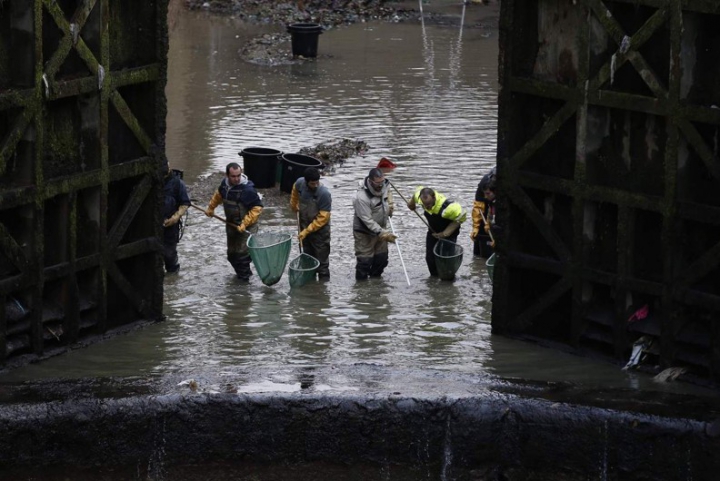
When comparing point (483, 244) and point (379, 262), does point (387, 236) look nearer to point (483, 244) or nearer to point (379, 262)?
point (379, 262)

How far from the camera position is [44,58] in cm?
1253

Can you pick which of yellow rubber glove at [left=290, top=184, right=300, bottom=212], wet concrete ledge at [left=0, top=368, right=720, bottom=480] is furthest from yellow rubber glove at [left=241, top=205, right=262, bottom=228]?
wet concrete ledge at [left=0, top=368, right=720, bottom=480]

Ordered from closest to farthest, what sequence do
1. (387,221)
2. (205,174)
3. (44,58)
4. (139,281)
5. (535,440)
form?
1. (535,440)
2. (44,58)
3. (139,281)
4. (387,221)
5. (205,174)

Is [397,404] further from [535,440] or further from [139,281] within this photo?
[139,281]

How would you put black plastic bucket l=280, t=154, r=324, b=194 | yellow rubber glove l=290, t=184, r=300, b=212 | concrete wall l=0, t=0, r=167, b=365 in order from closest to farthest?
concrete wall l=0, t=0, r=167, b=365 → yellow rubber glove l=290, t=184, r=300, b=212 → black plastic bucket l=280, t=154, r=324, b=194

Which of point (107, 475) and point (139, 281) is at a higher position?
point (139, 281)

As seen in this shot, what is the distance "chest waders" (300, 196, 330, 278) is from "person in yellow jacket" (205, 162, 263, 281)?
22.0 inches

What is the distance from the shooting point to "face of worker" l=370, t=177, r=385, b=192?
16.4 metres

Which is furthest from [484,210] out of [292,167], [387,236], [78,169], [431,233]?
[78,169]

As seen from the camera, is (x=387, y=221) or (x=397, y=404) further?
(x=387, y=221)

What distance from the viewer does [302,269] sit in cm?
1611

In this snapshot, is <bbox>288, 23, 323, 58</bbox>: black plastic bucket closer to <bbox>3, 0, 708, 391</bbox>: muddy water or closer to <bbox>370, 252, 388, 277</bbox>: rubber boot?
<bbox>3, 0, 708, 391</bbox>: muddy water

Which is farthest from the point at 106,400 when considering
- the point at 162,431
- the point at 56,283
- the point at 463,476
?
the point at 463,476

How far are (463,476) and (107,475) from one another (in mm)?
2970
